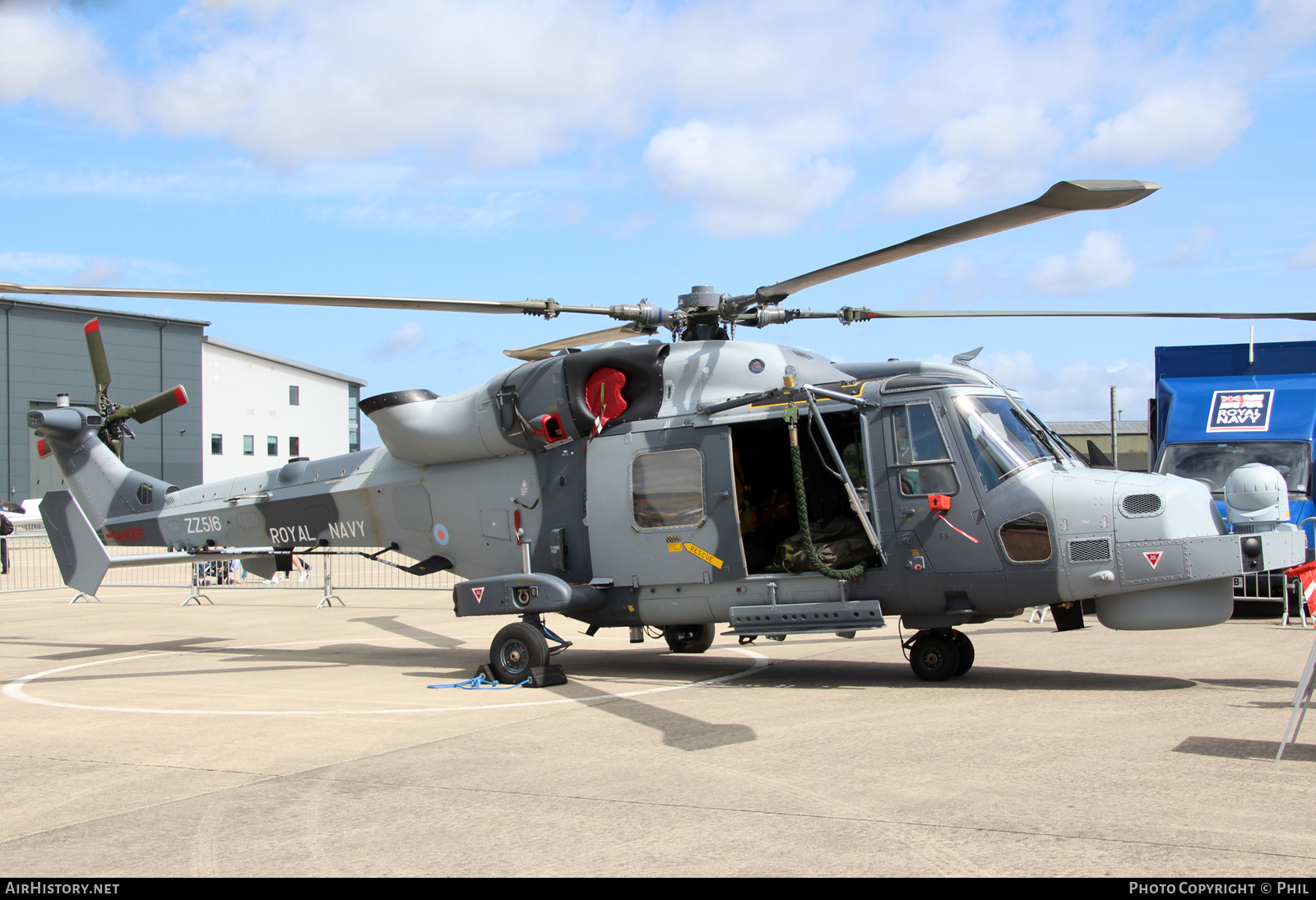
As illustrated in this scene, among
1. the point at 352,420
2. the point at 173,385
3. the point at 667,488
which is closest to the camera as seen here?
the point at 667,488

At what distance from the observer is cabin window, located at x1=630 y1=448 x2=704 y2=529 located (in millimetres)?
10266

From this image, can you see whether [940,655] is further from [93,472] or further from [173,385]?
[173,385]

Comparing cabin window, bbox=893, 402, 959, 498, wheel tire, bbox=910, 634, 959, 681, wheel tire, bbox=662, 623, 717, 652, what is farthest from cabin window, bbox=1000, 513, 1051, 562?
wheel tire, bbox=662, 623, 717, 652

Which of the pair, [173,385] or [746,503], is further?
[173,385]

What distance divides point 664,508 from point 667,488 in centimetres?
19

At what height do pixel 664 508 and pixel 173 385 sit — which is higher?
pixel 173 385

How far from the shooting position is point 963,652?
33.1 ft

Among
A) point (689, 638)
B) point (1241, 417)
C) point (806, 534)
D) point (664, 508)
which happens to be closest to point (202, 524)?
point (689, 638)

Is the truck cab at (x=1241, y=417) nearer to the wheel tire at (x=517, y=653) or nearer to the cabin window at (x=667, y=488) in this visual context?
the cabin window at (x=667, y=488)

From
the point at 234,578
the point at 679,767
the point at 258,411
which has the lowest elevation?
the point at 679,767

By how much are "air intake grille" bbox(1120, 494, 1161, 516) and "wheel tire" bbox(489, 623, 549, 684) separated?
539 centimetres

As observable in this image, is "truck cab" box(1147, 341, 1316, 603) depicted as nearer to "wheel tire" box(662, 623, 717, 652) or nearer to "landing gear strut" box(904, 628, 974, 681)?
"landing gear strut" box(904, 628, 974, 681)
